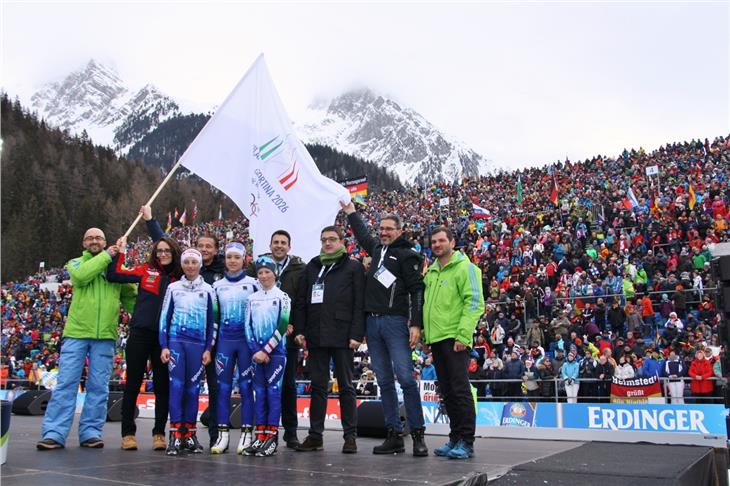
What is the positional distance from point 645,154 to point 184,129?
15481 cm

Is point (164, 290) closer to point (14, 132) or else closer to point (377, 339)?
point (377, 339)

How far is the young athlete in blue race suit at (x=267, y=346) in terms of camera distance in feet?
17.5

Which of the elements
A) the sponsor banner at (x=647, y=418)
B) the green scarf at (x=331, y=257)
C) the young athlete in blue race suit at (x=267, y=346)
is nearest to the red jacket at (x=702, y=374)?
the sponsor banner at (x=647, y=418)

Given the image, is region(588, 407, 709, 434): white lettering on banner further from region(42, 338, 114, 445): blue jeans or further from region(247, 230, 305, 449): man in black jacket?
region(42, 338, 114, 445): blue jeans

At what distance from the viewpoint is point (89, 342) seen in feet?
19.2

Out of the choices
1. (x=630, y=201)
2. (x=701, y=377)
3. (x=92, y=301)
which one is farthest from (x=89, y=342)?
(x=630, y=201)

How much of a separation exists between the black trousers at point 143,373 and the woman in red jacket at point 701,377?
876 cm

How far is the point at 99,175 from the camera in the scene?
297ft

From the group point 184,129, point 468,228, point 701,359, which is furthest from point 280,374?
point 184,129

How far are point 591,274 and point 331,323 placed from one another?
528 inches

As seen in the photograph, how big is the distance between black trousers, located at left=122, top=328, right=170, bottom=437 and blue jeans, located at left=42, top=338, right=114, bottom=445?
229 millimetres

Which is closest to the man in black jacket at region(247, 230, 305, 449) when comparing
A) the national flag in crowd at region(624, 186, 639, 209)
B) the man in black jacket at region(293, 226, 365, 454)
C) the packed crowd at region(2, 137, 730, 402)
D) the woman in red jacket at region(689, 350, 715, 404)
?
the man in black jacket at region(293, 226, 365, 454)

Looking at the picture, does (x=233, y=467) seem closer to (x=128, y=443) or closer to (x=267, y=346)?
Answer: (x=267, y=346)

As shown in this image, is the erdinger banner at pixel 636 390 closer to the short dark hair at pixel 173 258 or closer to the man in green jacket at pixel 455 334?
the man in green jacket at pixel 455 334
